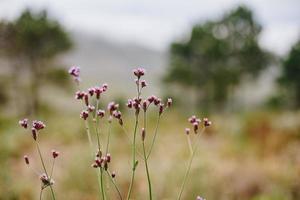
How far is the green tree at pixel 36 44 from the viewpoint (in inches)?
1337

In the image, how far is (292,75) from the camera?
40500 millimetres

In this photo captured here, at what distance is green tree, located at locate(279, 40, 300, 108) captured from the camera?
4025 cm

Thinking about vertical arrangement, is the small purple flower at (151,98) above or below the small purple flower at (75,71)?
below

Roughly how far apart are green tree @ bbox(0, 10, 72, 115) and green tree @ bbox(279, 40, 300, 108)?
15955 millimetres

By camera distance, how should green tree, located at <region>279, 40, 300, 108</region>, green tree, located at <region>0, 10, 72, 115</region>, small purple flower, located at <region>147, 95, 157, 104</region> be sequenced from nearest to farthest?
small purple flower, located at <region>147, 95, 157, 104</region> → green tree, located at <region>0, 10, 72, 115</region> → green tree, located at <region>279, 40, 300, 108</region>

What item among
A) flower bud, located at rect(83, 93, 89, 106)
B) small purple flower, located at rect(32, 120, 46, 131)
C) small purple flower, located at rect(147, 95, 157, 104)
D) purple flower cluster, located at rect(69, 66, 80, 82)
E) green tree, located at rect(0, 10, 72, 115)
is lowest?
small purple flower, located at rect(32, 120, 46, 131)

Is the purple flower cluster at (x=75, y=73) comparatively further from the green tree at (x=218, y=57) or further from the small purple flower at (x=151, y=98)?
the green tree at (x=218, y=57)

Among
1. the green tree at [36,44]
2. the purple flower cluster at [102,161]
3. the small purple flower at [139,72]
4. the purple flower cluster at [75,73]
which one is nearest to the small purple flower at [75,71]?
the purple flower cluster at [75,73]

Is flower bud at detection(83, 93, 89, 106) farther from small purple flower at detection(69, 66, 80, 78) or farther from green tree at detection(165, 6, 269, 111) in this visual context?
green tree at detection(165, 6, 269, 111)

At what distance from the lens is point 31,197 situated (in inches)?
273

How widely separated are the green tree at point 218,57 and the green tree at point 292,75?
2.61 m

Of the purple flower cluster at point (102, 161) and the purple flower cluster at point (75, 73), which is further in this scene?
the purple flower cluster at point (75, 73)

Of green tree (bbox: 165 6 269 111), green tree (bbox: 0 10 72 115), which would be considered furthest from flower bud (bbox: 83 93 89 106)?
green tree (bbox: 165 6 269 111)

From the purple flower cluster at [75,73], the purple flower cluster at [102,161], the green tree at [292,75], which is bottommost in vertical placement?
the purple flower cluster at [102,161]
